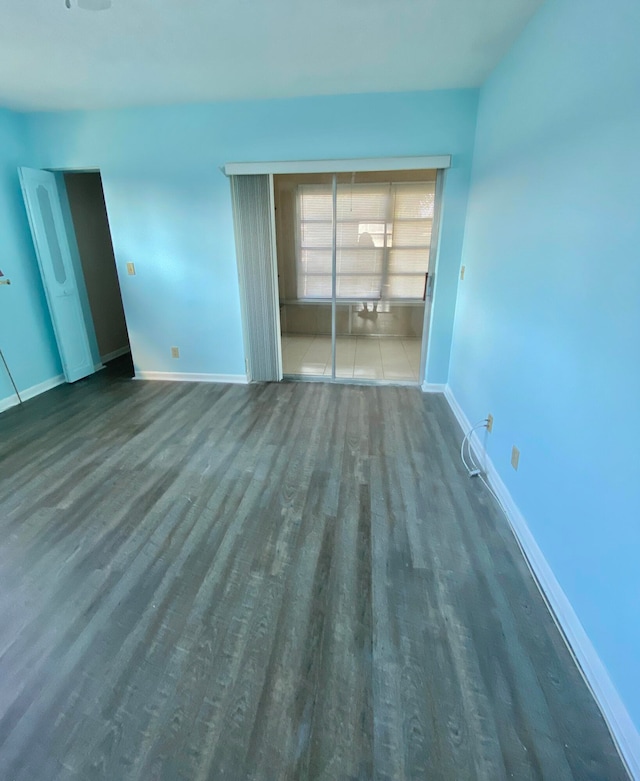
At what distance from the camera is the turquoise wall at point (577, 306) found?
1158mm

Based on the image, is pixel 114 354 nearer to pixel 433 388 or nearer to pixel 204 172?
pixel 204 172

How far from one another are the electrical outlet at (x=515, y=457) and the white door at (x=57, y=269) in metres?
4.26

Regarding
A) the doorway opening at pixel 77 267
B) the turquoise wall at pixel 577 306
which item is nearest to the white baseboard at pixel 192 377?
the doorway opening at pixel 77 267

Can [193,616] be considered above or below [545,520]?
below

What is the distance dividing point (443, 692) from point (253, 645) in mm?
691

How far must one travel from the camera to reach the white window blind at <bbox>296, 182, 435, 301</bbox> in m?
4.88

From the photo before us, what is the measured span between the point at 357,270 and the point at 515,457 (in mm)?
4086

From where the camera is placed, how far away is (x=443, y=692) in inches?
48.7

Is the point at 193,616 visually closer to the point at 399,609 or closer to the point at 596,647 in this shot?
the point at 399,609

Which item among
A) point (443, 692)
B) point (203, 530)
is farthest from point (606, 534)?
point (203, 530)

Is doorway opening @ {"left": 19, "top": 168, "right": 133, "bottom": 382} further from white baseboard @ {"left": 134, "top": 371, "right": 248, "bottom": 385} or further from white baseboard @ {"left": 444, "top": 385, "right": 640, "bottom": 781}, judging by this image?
white baseboard @ {"left": 444, "top": 385, "right": 640, "bottom": 781}

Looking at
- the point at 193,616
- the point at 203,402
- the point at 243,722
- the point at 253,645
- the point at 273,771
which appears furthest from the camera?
the point at 203,402

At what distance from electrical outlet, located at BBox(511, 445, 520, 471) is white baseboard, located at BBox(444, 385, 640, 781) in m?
0.17

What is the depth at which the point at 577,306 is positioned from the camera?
145 centimetres
